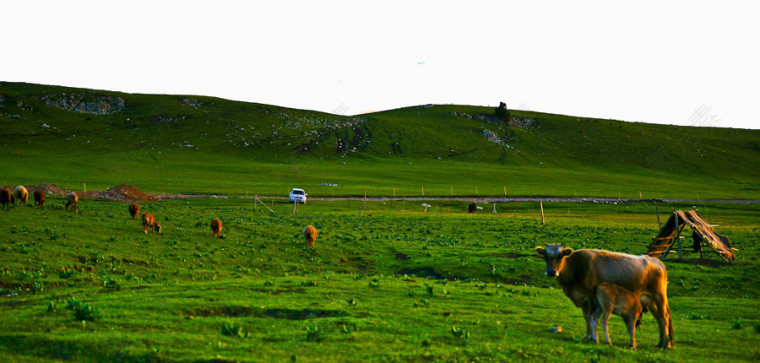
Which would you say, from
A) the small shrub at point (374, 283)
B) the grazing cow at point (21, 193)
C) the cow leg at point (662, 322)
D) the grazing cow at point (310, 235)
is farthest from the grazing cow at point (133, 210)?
the cow leg at point (662, 322)

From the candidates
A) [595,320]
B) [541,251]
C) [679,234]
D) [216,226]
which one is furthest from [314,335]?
[679,234]

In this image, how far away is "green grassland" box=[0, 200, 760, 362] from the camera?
1162 cm

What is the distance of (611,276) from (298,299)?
10577 millimetres

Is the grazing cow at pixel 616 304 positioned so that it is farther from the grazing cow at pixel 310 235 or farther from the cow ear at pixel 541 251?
the grazing cow at pixel 310 235

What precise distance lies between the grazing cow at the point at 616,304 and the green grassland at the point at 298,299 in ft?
2.22

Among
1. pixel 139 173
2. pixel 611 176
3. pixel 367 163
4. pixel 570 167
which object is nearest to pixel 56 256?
pixel 139 173

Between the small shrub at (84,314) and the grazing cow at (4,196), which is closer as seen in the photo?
the small shrub at (84,314)

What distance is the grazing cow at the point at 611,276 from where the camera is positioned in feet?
47.0

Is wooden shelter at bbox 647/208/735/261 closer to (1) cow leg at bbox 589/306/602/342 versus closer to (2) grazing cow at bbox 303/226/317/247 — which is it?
(1) cow leg at bbox 589/306/602/342

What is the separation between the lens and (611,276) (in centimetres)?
1430

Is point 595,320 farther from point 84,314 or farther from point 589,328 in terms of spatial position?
point 84,314

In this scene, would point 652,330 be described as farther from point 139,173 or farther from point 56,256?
point 139,173

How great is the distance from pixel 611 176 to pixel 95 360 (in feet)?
592

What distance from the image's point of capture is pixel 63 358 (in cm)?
1002
